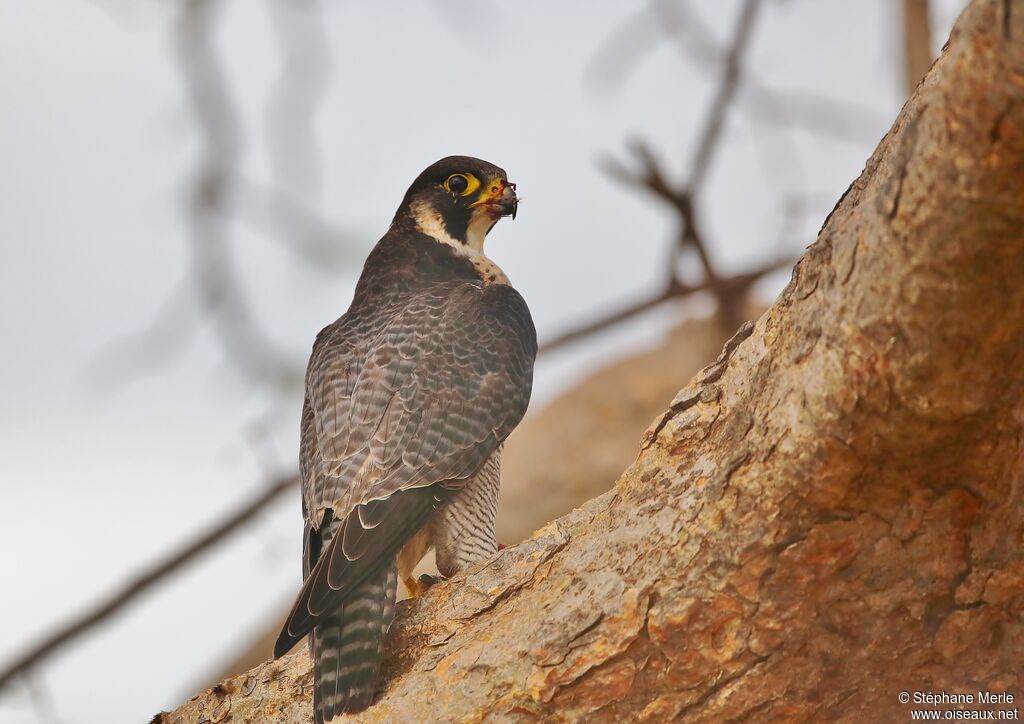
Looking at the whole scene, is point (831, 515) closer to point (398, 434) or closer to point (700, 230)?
point (398, 434)

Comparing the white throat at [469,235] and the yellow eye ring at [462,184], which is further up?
the yellow eye ring at [462,184]

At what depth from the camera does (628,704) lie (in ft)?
11.0

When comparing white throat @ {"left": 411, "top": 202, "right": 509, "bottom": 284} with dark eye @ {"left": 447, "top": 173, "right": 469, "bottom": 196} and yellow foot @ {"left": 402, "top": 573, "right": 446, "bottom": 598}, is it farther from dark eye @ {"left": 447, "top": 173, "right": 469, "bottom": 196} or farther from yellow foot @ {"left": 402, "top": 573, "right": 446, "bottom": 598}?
yellow foot @ {"left": 402, "top": 573, "right": 446, "bottom": 598}

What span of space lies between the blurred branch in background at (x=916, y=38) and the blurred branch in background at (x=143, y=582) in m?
4.31

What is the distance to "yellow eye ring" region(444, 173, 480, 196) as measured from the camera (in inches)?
207

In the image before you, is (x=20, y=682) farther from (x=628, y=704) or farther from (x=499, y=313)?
(x=628, y=704)

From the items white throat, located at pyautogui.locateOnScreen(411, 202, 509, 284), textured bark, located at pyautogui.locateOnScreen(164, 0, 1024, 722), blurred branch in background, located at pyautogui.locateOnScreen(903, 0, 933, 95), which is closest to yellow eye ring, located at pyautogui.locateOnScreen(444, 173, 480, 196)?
white throat, located at pyautogui.locateOnScreen(411, 202, 509, 284)

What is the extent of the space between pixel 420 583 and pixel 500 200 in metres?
1.72

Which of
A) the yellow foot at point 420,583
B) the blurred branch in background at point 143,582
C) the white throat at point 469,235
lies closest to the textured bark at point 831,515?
Answer: the yellow foot at point 420,583

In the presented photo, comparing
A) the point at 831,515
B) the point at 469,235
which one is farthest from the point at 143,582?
the point at 831,515

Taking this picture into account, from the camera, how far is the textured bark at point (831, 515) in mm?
2627

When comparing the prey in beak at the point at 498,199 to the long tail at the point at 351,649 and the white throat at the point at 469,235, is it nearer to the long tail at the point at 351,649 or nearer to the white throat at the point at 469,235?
the white throat at the point at 469,235

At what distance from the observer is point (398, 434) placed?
165 inches

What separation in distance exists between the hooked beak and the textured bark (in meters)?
1.81
